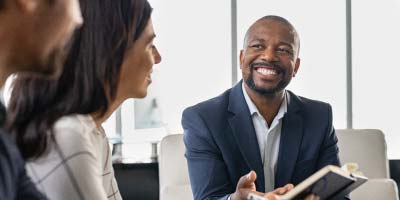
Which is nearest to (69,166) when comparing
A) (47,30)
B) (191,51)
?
(47,30)

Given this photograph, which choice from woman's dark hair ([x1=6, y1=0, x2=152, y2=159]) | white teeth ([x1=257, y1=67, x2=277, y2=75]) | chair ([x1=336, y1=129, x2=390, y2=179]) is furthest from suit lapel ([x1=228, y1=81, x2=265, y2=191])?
woman's dark hair ([x1=6, y1=0, x2=152, y2=159])

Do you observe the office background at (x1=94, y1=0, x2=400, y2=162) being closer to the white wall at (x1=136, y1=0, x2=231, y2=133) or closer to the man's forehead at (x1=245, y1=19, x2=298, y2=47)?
the white wall at (x1=136, y1=0, x2=231, y2=133)

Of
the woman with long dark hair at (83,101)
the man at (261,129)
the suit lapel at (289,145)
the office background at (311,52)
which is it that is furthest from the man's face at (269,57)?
the office background at (311,52)

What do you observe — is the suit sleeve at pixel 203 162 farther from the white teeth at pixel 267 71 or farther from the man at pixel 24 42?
the man at pixel 24 42

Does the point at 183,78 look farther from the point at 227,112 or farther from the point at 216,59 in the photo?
the point at 227,112

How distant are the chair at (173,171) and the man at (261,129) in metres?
0.38

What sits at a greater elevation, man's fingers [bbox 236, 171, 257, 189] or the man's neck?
the man's neck

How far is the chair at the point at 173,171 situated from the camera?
2.86m

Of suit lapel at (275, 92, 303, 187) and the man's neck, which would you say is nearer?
suit lapel at (275, 92, 303, 187)

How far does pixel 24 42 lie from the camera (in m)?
0.83

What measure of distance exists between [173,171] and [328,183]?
49.6 inches

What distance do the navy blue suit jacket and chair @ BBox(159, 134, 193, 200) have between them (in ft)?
1.21

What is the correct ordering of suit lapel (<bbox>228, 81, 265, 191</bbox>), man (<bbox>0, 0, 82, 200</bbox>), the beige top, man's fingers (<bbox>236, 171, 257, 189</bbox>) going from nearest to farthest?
man (<bbox>0, 0, 82, 200</bbox>)
the beige top
man's fingers (<bbox>236, 171, 257, 189</bbox>)
suit lapel (<bbox>228, 81, 265, 191</bbox>)

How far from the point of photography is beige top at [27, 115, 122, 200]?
1.09 m
